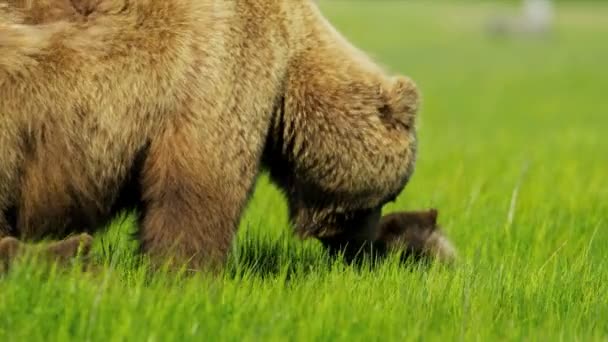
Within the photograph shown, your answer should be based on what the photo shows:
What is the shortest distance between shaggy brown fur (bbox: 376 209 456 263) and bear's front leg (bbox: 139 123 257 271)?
A: 3.91 feet

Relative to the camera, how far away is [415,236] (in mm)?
5301

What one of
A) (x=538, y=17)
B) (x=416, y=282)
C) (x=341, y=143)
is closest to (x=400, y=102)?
(x=341, y=143)

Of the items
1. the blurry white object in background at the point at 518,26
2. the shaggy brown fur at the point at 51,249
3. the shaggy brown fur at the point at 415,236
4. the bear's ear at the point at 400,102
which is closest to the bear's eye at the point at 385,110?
the bear's ear at the point at 400,102

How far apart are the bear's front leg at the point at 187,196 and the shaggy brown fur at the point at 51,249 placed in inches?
12.7

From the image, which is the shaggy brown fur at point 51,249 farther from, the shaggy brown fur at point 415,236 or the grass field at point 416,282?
the shaggy brown fur at point 415,236

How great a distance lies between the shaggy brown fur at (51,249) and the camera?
147 inches

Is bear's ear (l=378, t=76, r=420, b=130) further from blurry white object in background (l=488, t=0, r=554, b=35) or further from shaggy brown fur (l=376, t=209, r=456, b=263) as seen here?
blurry white object in background (l=488, t=0, r=554, b=35)

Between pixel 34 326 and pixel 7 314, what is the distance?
0.37 feet

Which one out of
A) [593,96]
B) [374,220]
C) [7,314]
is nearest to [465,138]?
[593,96]

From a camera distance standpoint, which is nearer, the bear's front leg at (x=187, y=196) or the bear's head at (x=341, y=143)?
the bear's front leg at (x=187, y=196)

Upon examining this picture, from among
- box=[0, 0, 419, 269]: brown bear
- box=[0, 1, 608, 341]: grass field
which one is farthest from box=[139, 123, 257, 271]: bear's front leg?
box=[0, 1, 608, 341]: grass field

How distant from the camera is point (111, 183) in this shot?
4.12 metres

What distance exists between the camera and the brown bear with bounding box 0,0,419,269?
3.92 meters

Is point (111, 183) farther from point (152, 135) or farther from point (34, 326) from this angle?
point (34, 326)
